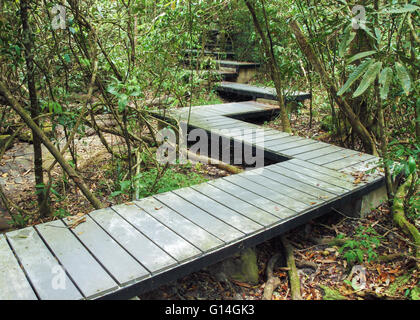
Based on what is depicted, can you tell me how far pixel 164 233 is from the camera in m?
2.44

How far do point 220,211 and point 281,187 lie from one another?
747 mm

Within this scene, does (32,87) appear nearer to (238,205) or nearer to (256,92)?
(238,205)

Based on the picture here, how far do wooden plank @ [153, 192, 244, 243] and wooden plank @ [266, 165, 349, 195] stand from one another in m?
1.10

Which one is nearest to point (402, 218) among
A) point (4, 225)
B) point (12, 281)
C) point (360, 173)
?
point (360, 173)

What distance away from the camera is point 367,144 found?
4.40 metres

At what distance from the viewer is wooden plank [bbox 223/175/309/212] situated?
2.89 m

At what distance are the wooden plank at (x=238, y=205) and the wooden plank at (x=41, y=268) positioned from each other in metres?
1.29

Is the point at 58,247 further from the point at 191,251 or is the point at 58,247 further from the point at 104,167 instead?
the point at 104,167

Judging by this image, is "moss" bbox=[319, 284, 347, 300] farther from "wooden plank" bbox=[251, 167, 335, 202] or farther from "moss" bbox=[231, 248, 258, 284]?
"wooden plank" bbox=[251, 167, 335, 202]

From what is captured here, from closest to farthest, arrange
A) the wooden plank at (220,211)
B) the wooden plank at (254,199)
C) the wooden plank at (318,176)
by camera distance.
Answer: the wooden plank at (220,211) → the wooden plank at (254,199) → the wooden plank at (318,176)

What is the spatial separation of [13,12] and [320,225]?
3165 mm

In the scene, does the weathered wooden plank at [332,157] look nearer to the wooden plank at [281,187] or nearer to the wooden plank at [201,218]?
the wooden plank at [281,187]

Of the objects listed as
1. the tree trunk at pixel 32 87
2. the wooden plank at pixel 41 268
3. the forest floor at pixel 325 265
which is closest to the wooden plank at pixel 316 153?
the forest floor at pixel 325 265

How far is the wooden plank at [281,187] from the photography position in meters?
3.02
